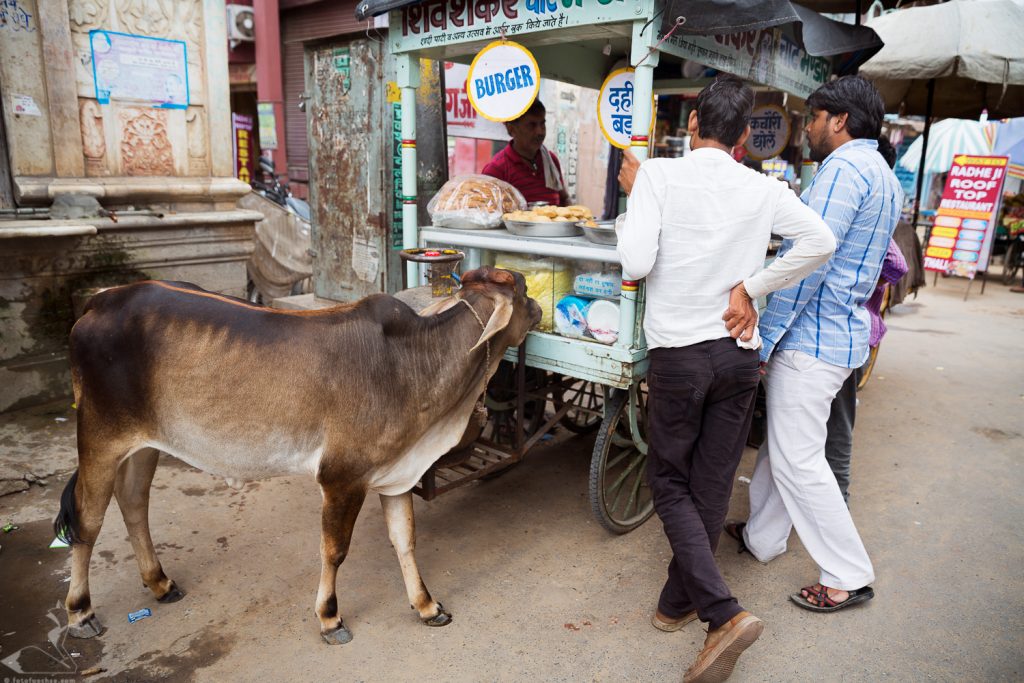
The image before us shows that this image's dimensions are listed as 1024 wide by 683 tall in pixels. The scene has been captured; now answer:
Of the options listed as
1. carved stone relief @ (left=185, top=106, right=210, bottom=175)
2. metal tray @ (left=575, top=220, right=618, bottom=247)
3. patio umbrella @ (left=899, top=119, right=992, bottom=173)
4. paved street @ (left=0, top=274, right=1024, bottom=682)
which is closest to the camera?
paved street @ (left=0, top=274, right=1024, bottom=682)

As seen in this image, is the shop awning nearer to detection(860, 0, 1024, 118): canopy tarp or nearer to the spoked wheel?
the spoked wheel

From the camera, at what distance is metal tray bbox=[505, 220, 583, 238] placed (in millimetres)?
3446

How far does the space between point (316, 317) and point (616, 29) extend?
1893 mm

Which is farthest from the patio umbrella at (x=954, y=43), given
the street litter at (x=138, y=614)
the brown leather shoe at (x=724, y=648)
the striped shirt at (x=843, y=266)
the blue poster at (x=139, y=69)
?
the street litter at (x=138, y=614)

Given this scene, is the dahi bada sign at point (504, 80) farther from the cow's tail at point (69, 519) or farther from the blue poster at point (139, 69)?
the blue poster at point (139, 69)

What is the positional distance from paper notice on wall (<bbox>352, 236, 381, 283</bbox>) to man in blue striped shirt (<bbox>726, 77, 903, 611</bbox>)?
3250 mm

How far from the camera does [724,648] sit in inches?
99.5

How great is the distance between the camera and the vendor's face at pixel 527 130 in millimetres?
4734

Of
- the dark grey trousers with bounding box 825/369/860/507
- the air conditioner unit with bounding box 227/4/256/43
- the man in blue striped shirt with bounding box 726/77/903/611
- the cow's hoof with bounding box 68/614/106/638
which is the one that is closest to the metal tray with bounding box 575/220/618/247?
the man in blue striped shirt with bounding box 726/77/903/611

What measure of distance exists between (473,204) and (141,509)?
215 cm

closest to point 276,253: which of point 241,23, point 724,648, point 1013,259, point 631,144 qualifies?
point 631,144

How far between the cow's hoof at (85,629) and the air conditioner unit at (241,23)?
38.5 ft

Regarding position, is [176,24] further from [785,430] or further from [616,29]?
[785,430]

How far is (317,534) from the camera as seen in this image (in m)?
3.68
